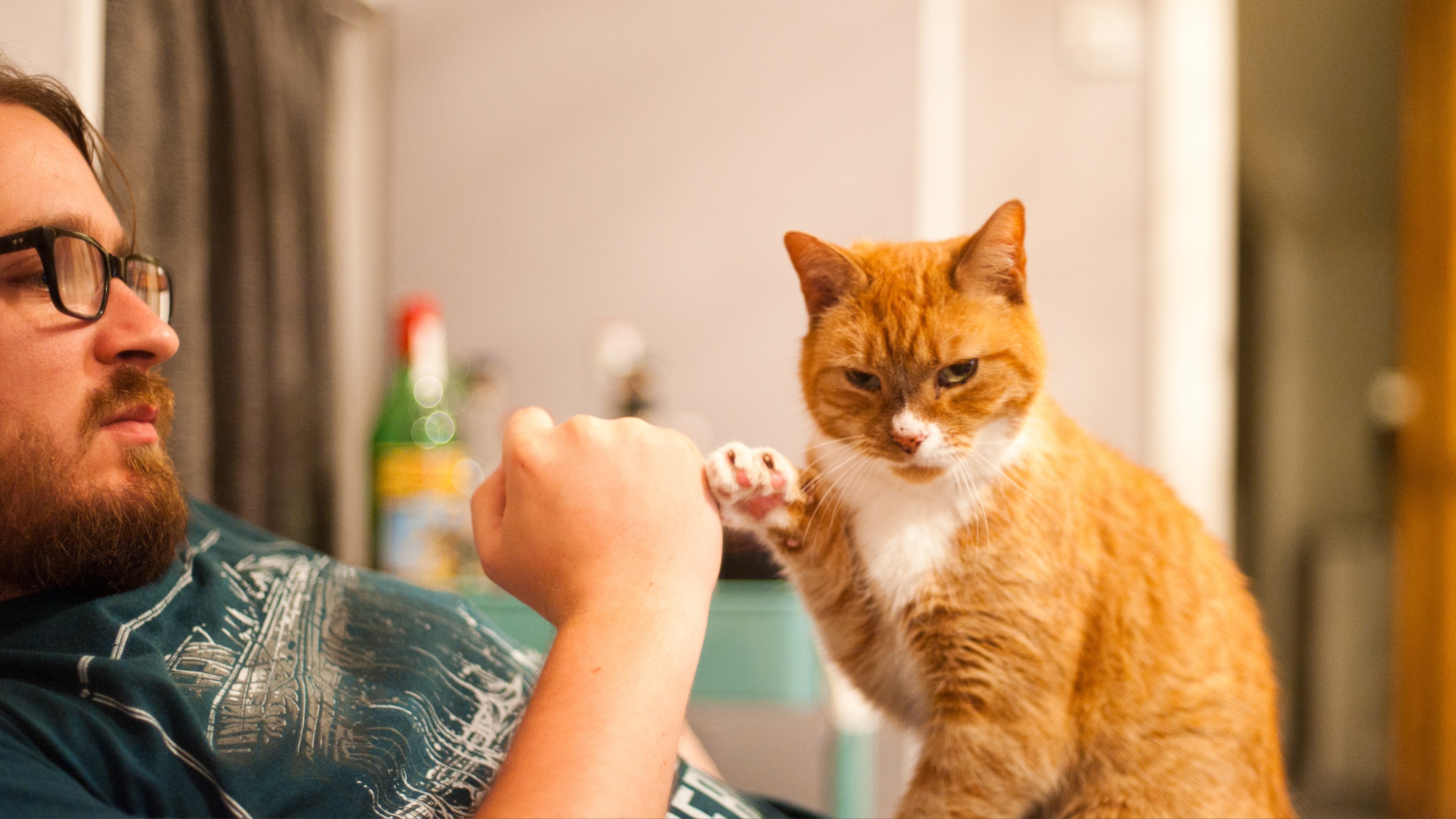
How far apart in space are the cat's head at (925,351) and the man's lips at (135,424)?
53cm

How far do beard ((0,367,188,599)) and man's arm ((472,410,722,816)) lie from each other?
0.85 feet

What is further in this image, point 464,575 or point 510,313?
point 510,313

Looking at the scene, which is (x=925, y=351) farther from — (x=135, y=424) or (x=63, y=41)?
(x=63, y=41)

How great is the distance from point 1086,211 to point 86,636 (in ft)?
6.12

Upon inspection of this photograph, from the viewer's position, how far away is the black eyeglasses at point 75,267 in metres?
0.62

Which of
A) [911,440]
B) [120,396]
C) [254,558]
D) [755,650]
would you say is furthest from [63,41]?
[755,650]

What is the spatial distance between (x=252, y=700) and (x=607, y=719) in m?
0.31

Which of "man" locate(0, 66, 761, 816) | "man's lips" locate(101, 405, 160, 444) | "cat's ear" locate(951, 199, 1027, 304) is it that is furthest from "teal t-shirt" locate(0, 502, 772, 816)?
"cat's ear" locate(951, 199, 1027, 304)

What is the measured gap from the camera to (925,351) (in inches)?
29.2

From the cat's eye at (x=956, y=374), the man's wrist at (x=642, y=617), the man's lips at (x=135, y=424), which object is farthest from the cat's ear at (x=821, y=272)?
the man's lips at (x=135, y=424)

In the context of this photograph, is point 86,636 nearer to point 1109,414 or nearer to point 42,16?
point 42,16

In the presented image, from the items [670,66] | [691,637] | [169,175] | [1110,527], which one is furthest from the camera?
[670,66]

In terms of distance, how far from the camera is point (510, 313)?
70.6 inches

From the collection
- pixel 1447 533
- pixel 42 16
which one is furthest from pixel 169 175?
pixel 1447 533
